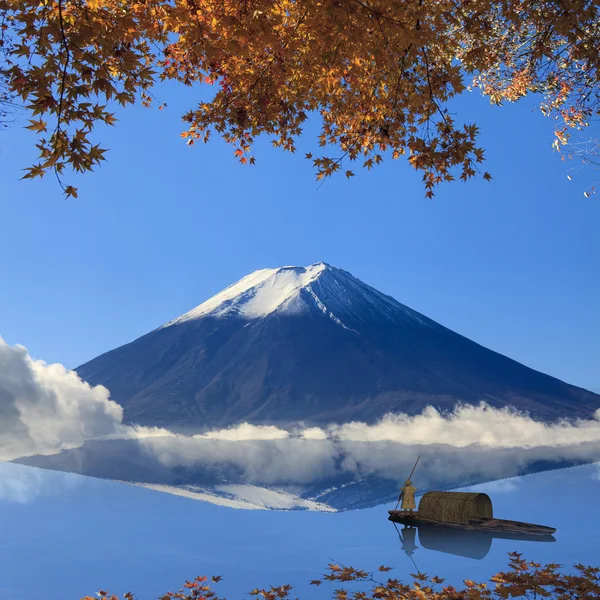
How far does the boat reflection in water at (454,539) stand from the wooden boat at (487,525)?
0.26 feet

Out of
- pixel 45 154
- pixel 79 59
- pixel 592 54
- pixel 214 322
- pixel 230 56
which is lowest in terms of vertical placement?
pixel 45 154

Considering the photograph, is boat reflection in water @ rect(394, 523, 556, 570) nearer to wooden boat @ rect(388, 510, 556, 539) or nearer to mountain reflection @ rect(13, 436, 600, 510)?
wooden boat @ rect(388, 510, 556, 539)

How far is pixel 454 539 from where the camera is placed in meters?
16.0

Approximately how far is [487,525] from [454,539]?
1.04 meters

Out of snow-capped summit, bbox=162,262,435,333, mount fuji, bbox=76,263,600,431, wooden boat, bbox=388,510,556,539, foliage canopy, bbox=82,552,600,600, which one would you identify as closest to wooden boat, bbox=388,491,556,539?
wooden boat, bbox=388,510,556,539

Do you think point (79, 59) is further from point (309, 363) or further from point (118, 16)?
A: point (309, 363)

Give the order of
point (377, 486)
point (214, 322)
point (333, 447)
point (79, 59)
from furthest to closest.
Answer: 1. point (214, 322)
2. point (333, 447)
3. point (377, 486)
4. point (79, 59)

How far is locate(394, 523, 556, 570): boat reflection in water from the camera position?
1390cm

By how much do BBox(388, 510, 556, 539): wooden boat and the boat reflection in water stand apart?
0.08 metres

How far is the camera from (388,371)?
97188 mm

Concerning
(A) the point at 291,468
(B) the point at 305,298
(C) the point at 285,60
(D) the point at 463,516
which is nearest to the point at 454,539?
(D) the point at 463,516

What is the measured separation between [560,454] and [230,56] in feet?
290

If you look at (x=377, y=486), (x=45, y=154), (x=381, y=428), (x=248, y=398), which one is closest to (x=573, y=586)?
(x=45, y=154)

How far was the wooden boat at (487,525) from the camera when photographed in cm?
1545
